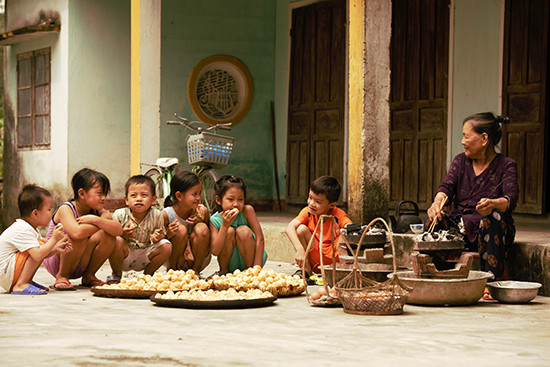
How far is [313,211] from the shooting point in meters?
6.54

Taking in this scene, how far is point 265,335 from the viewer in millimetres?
4156

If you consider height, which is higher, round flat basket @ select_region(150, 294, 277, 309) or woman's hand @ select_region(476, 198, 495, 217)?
woman's hand @ select_region(476, 198, 495, 217)

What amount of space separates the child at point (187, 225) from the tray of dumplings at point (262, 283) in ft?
2.23

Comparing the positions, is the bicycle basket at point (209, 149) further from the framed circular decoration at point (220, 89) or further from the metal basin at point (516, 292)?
the metal basin at point (516, 292)

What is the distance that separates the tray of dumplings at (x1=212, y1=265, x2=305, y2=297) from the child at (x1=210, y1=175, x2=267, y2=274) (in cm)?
56

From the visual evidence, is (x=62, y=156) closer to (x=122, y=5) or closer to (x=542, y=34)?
(x=122, y=5)

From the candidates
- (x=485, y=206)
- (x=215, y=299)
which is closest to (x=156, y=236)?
(x=215, y=299)

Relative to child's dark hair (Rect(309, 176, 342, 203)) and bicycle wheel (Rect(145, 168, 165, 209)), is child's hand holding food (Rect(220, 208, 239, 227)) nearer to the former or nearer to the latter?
child's dark hair (Rect(309, 176, 342, 203))

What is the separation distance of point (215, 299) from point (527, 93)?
481 centimetres

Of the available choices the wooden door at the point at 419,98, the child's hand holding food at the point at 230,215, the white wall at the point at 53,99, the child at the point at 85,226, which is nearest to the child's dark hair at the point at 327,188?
the child's hand holding food at the point at 230,215

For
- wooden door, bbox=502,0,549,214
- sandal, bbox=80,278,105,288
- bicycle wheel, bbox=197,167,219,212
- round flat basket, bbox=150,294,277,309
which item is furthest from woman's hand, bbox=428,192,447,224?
bicycle wheel, bbox=197,167,219,212

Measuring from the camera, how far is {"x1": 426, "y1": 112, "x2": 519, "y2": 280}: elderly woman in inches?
226

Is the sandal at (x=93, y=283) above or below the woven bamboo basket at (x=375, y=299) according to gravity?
below

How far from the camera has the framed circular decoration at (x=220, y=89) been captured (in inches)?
432
